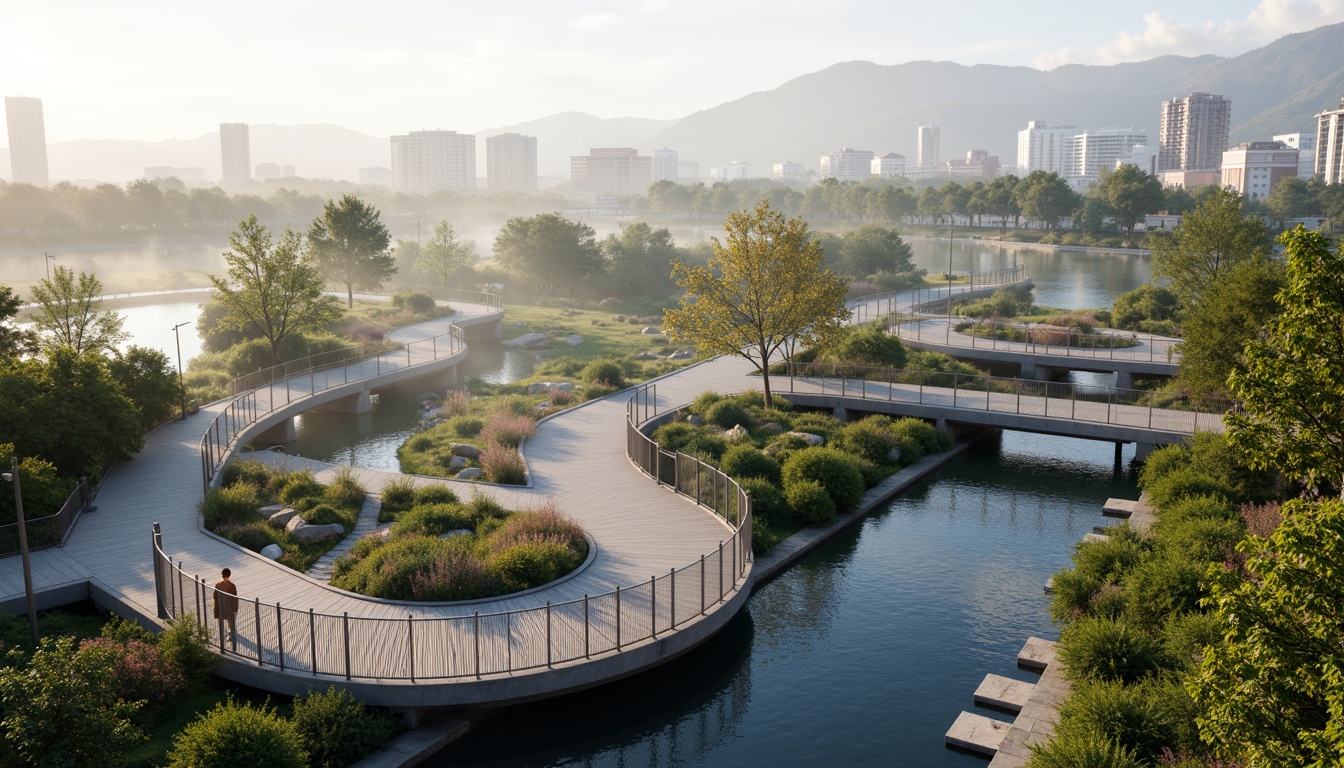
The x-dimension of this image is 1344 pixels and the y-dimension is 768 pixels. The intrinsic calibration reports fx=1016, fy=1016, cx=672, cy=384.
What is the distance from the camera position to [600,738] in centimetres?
1712

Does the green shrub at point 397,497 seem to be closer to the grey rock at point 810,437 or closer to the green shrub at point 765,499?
the green shrub at point 765,499

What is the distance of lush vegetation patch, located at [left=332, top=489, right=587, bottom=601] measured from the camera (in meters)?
19.6

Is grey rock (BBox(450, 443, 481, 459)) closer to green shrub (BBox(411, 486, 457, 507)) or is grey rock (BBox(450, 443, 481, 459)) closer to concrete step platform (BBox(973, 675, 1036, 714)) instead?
green shrub (BBox(411, 486, 457, 507))

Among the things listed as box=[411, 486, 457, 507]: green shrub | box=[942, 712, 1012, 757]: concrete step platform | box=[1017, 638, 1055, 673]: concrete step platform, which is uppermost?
box=[411, 486, 457, 507]: green shrub

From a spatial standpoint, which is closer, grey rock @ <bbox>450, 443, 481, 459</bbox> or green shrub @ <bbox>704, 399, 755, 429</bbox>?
grey rock @ <bbox>450, 443, 481, 459</bbox>

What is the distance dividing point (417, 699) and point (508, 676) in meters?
1.46

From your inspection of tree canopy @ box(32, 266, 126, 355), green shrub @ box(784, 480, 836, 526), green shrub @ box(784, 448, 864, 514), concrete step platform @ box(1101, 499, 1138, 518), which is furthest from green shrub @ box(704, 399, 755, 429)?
tree canopy @ box(32, 266, 126, 355)

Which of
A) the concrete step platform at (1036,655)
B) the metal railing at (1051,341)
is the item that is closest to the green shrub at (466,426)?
the concrete step platform at (1036,655)

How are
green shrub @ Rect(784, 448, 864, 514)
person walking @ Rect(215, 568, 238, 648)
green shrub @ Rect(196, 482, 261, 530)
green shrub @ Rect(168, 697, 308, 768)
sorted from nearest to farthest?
green shrub @ Rect(168, 697, 308, 768) → person walking @ Rect(215, 568, 238, 648) → green shrub @ Rect(196, 482, 261, 530) → green shrub @ Rect(784, 448, 864, 514)

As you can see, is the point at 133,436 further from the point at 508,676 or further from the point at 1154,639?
the point at 1154,639

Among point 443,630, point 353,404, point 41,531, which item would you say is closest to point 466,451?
point 353,404

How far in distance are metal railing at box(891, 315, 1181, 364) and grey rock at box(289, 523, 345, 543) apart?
3413cm

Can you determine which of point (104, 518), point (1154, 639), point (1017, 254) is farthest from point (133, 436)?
point (1017, 254)

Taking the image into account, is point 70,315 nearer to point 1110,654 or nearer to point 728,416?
point 728,416
